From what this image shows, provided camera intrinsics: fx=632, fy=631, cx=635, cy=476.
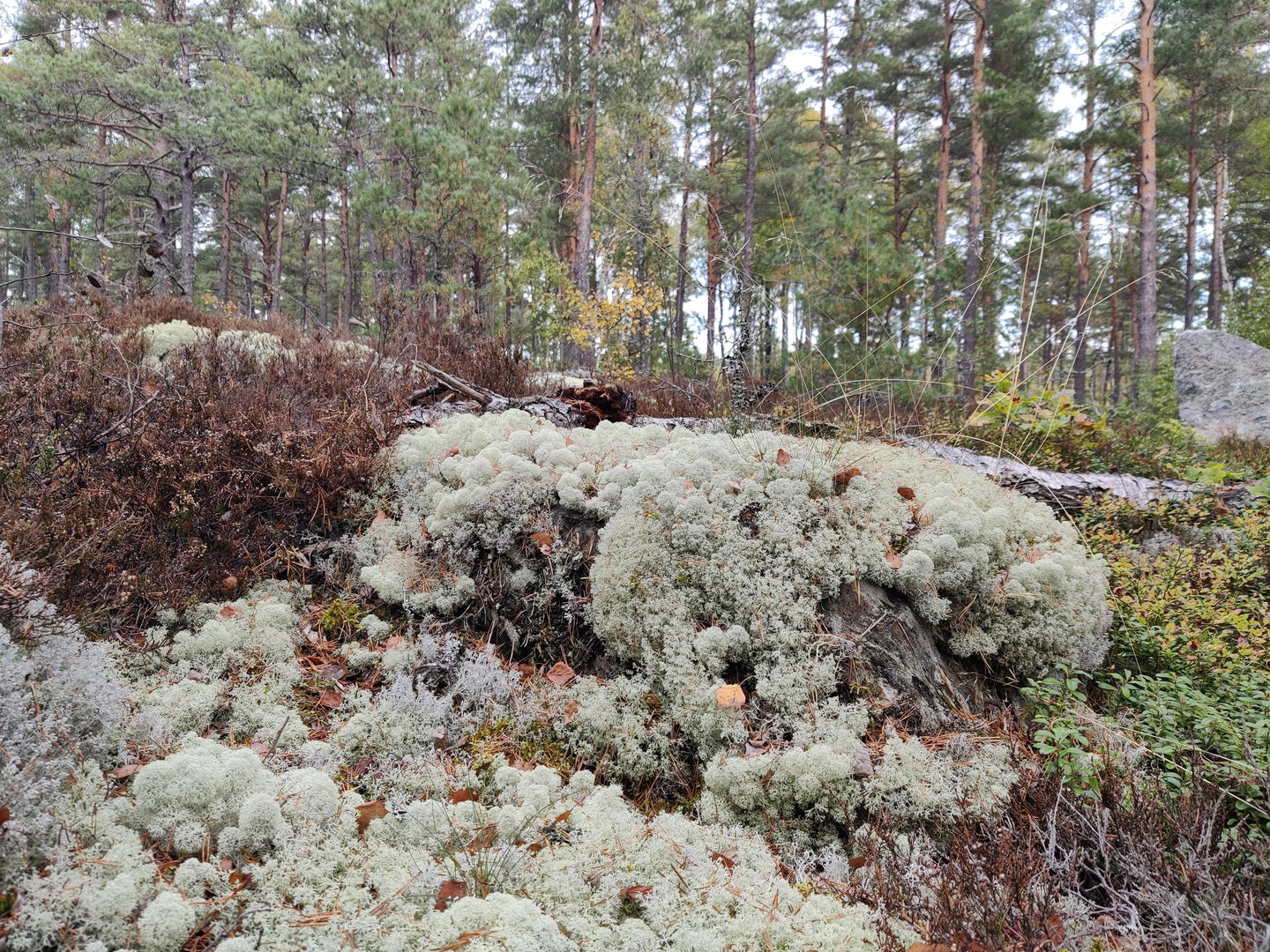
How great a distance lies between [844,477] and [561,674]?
4.61 feet

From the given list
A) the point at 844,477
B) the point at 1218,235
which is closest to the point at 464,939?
the point at 844,477

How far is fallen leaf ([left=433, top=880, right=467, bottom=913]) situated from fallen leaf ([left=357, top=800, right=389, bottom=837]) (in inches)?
12.0

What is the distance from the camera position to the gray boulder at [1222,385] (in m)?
7.88

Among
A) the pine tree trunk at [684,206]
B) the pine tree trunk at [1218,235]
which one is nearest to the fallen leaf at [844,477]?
the pine tree trunk at [684,206]

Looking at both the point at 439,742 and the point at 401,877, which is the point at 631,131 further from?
the point at 401,877

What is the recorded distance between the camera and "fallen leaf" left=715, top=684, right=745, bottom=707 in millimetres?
2098

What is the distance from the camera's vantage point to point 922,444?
3.92 m

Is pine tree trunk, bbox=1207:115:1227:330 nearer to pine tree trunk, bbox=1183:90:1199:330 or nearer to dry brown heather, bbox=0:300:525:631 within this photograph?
pine tree trunk, bbox=1183:90:1199:330

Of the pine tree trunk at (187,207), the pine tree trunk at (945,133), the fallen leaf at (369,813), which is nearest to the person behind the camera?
the fallen leaf at (369,813)

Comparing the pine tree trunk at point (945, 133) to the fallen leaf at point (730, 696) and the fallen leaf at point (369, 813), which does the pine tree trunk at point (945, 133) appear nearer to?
the fallen leaf at point (730, 696)

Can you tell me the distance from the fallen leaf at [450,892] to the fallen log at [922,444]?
2.56 meters

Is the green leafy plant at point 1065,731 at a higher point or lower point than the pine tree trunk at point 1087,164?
lower

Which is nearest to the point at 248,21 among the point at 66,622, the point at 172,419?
the point at 172,419

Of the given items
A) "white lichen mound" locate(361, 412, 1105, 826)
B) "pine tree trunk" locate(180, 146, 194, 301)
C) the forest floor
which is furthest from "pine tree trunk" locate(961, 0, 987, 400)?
"pine tree trunk" locate(180, 146, 194, 301)
